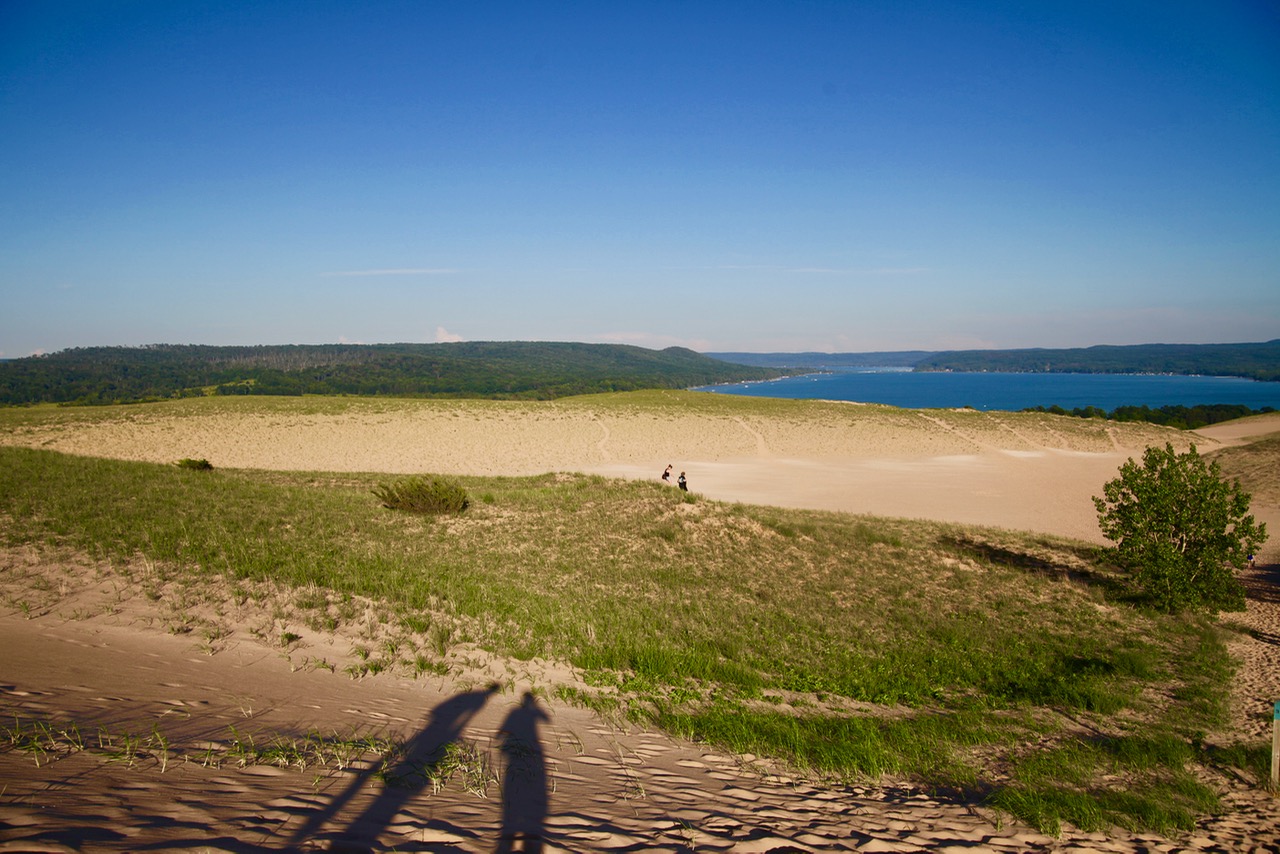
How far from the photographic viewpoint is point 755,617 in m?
11.3

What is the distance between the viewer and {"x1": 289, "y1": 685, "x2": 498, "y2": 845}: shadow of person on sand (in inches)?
155

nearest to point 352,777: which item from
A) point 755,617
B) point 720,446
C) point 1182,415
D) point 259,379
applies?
point 755,617

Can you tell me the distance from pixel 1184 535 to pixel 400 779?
1662 cm

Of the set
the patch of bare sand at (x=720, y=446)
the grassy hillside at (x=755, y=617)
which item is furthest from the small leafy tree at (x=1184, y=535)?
the patch of bare sand at (x=720, y=446)

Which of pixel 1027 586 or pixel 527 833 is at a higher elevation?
pixel 527 833

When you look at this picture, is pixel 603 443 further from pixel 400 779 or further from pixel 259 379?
pixel 259 379

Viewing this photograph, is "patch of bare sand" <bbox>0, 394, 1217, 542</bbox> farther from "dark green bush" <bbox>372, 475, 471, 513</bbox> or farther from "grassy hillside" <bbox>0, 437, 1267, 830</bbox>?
"dark green bush" <bbox>372, 475, 471, 513</bbox>

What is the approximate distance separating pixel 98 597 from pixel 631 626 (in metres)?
8.30

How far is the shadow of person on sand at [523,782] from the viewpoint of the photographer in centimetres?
407

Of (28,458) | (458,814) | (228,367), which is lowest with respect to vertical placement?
(458,814)

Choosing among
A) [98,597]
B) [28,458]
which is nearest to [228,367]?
[28,458]

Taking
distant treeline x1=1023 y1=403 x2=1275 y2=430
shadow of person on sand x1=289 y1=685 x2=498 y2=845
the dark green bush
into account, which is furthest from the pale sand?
distant treeline x1=1023 y1=403 x2=1275 y2=430

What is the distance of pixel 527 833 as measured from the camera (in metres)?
4.14

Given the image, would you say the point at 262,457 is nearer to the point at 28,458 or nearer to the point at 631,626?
the point at 28,458
